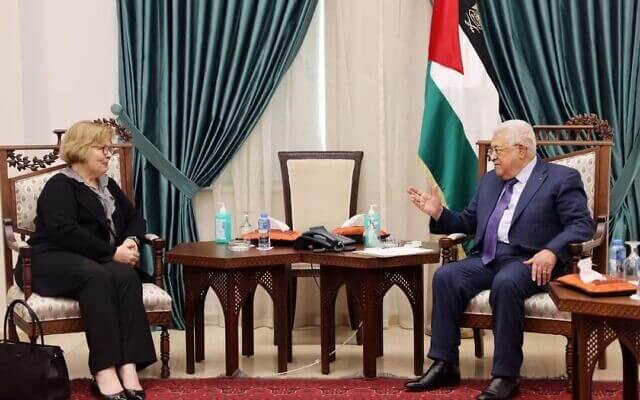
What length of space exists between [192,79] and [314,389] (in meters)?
2.07

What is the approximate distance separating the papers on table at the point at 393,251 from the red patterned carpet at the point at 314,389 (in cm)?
56

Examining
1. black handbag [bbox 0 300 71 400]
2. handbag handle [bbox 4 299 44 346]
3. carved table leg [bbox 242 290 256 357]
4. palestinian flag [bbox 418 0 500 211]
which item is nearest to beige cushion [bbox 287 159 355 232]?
palestinian flag [bbox 418 0 500 211]

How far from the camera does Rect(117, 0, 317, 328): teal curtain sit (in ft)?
17.1

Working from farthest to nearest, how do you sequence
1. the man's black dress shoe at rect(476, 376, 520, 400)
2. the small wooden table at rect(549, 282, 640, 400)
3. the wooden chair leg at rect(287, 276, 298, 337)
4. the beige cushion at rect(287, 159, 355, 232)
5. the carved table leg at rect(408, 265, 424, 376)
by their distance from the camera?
1. the beige cushion at rect(287, 159, 355, 232)
2. the wooden chair leg at rect(287, 276, 298, 337)
3. the carved table leg at rect(408, 265, 424, 376)
4. the man's black dress shoe at rect(476, 376, 520, 400)
5. the small wooden table at rect(549, 282, 640, 400)

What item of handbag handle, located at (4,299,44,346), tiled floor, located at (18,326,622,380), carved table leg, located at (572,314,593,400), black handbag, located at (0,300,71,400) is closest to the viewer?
carved table leg, located at (572,314,593,400)

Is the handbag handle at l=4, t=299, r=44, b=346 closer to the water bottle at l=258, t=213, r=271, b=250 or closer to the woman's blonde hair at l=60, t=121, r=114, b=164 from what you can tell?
the woman's blonde hair at l=60, t=121, r=114, b=164

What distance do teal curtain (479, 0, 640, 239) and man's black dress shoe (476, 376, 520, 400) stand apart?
64.7 inches

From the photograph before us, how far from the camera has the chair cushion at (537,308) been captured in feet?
12.5

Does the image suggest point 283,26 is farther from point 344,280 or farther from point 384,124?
point 344,280

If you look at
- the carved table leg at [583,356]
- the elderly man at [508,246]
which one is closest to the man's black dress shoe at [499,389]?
the elderly man at [508,246]

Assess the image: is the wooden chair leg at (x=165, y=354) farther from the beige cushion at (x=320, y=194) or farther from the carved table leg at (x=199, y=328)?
the beige cushion at (x=320, y=194)

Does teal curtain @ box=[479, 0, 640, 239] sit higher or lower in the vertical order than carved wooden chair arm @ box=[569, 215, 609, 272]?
higher

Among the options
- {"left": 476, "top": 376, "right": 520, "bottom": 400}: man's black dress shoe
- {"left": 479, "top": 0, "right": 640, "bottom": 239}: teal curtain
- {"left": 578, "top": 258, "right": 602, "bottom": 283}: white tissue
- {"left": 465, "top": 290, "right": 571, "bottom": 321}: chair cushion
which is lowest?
{"left": 476, "top": 376, "right": 520, "bottom": 400}: man's black dress shoe

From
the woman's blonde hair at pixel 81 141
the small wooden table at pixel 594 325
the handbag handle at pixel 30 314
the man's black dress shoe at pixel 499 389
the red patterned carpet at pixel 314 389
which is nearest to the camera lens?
the small wooden table at pixel 594 325
